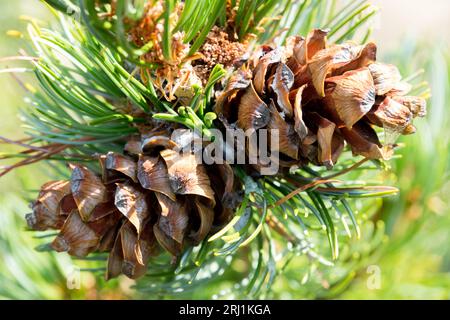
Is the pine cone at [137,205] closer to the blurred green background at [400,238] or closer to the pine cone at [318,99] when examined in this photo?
the pine cone at [318,99]

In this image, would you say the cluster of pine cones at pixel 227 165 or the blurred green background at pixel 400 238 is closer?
the cluster of pine cones at pixel 227 165

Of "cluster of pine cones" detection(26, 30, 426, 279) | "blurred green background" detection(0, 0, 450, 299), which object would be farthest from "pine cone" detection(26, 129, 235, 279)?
"blurred green background" detection(0, 0, 450, 299)

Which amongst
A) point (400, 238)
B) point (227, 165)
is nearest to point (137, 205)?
point (227, 165)

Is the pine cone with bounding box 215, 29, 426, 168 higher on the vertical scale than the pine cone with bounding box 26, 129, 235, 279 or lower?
higher

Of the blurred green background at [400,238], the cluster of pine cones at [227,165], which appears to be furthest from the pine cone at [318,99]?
the blurred green background at [400,238]

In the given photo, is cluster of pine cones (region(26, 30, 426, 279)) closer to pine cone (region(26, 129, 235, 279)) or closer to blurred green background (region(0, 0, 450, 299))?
pine cone (region(26, 129, 235, 279))
